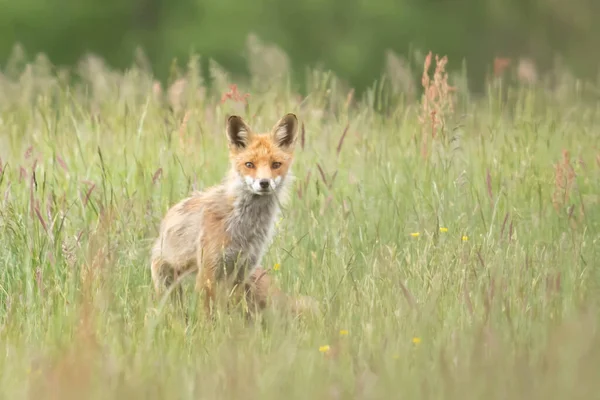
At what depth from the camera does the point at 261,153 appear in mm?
5996

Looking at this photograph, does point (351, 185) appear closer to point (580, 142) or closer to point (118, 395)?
point (580, 142)

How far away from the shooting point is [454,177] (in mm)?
6859

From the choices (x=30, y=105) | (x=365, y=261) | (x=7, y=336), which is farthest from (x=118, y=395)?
(x=30, y=105)

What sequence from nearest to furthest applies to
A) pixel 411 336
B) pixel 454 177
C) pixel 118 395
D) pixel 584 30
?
pixel 118 395 < pixel 411 336 < pixel 454 177 < pixel 584 30

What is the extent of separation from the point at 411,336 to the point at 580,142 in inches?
175

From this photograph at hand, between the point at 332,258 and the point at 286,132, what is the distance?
1.13 m

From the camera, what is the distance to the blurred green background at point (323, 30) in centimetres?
2219

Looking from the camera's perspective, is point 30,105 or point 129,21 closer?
point 30,105

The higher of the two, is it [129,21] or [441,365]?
[129,21]

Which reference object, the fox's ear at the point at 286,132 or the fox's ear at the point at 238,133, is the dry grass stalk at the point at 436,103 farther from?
the fox's ear at the point at 238,133

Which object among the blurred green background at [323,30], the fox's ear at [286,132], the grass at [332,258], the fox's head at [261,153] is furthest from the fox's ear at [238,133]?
the blurred green background at [323,30]

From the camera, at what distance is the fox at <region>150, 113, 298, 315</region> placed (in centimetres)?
569

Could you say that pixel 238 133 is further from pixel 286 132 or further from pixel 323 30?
pixel 323 30

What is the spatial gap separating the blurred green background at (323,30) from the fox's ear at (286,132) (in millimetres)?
15378
